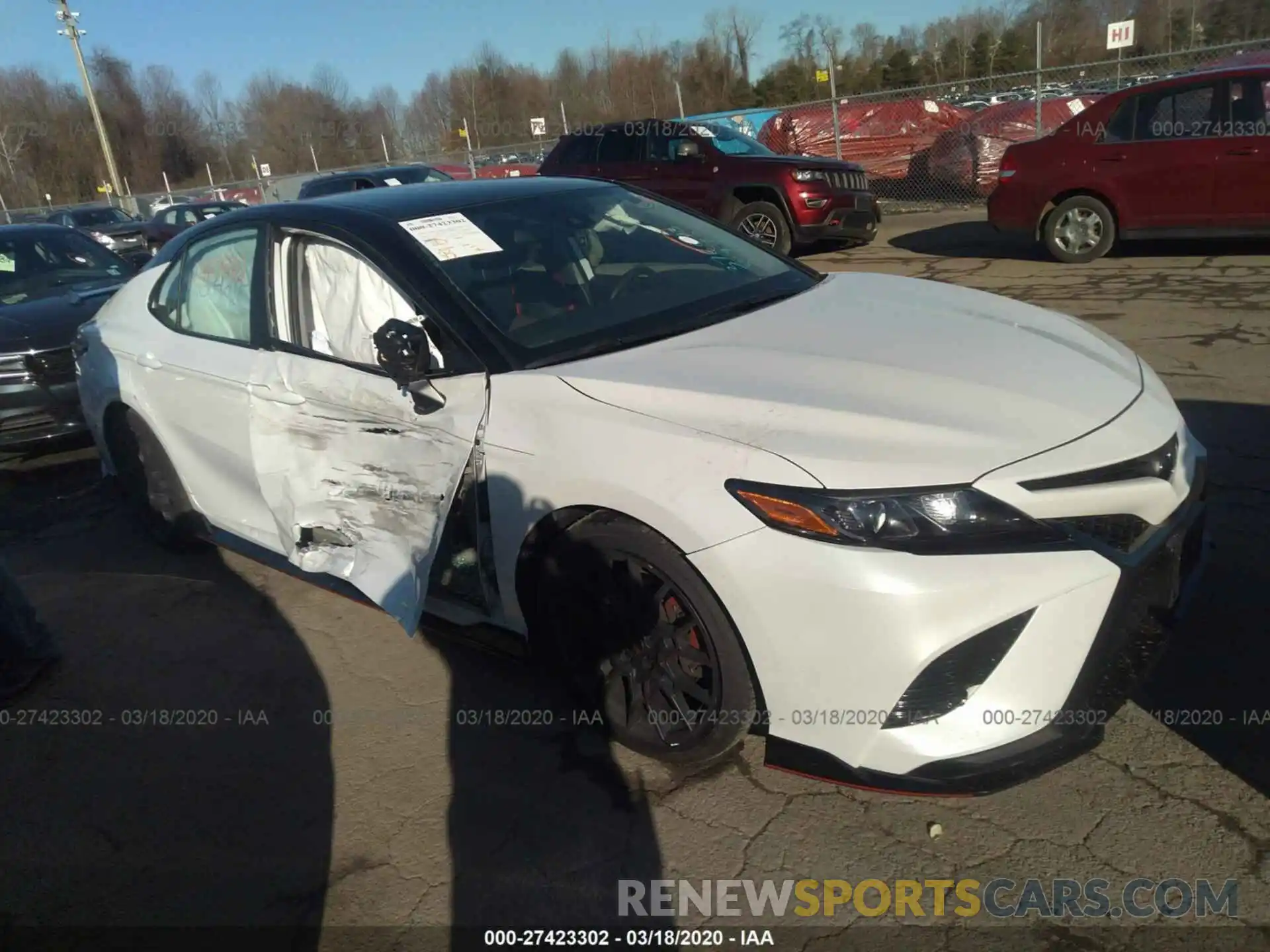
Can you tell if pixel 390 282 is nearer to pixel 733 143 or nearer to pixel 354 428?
pixel 354 428

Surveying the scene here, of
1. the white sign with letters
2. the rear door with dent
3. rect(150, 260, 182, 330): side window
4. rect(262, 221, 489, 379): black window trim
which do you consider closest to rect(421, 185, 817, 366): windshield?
rect(262, 221, 489, 379): black window trim

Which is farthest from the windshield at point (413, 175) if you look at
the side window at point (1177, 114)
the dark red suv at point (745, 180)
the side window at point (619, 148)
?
the side window at point (1177, 114)

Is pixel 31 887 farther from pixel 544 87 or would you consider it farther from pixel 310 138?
pixel 310 138

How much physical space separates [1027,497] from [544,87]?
198 feet

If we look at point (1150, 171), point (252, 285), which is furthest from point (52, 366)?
point (1150, 171)

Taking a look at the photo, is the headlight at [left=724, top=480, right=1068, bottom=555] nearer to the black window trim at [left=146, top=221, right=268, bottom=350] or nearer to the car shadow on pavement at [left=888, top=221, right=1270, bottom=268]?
the black window trim at [left=146, top=221, right=268, bottom=350]

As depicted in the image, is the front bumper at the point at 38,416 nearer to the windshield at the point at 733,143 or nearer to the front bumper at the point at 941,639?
the front bumper at the point at 941,639

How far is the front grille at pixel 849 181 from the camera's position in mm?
10555

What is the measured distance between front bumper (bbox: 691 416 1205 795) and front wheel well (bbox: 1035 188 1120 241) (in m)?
7.67

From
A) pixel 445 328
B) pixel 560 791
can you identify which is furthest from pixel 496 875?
pixel 445 328

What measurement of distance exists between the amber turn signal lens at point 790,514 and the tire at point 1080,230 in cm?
823

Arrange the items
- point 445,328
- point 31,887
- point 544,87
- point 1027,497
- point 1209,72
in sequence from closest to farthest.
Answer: point 1027,497 → point 31,887 → point 445,328 → point 1209,72 → point 544,87

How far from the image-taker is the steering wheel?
3154mm

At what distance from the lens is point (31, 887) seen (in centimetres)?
256
